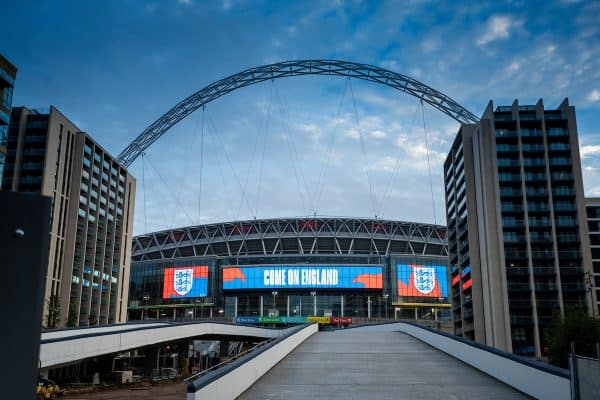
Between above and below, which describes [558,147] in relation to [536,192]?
above

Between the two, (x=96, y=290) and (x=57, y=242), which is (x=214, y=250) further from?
(x=57, y=242)

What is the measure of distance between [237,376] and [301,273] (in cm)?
12359

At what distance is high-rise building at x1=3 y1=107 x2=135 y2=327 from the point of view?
106188mm

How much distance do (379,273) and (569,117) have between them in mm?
57341

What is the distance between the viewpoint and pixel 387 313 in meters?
137

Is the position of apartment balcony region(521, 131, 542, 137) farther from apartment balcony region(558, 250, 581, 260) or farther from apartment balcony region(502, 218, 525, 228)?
apartment balcony region(558, 250, 581, 260)

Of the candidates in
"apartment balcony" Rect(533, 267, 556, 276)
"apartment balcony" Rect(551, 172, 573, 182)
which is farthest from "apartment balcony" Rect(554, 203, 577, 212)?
"apartment balcony" Rect(533, 267, 556, 276)

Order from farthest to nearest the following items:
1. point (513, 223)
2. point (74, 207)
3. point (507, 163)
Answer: point (74, 207) < point (507, 163) < point (513, 223)

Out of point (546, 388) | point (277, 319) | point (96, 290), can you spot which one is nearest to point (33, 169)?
point (96, 290)

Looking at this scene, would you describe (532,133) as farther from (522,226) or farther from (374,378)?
(374,378)

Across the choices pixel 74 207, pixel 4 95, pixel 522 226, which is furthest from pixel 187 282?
pixel 4 95

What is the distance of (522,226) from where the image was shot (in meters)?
95.0

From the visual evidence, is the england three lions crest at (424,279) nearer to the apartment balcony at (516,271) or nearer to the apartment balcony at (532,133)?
the apartment balcony at (516,271)

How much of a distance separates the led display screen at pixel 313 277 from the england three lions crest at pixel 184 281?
14097 mm
